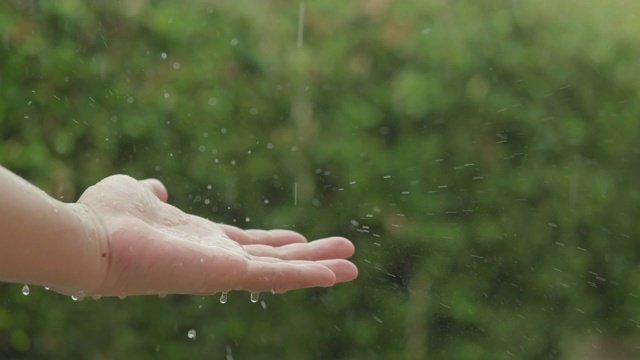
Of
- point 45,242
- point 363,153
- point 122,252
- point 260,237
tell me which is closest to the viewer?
point 45,242

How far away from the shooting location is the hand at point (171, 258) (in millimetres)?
1731

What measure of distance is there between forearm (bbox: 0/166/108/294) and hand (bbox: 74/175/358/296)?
0.04 metres

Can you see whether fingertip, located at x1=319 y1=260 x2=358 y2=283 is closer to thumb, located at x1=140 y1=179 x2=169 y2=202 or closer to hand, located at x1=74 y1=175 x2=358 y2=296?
hand, located at x1=74 y1=175 x2=358 y2=296

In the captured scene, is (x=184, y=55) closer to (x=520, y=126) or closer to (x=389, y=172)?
(x=389, y=172)

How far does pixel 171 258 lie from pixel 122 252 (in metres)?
0.09

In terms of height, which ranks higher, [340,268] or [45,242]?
[45,242]

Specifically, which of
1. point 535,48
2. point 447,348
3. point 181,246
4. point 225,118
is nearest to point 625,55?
point 535,48

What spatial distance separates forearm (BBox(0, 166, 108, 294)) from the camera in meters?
1.54

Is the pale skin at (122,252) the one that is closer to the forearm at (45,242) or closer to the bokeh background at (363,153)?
the forearm at (45,242)

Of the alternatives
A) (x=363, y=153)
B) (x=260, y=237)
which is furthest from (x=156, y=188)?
(x=363, y=153)

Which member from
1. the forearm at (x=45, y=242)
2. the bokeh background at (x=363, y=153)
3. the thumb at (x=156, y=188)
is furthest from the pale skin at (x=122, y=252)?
the bokeh background at (x=363, y=153)

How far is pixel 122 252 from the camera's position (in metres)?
1.71

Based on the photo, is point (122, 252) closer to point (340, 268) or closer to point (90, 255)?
point (90, 255)

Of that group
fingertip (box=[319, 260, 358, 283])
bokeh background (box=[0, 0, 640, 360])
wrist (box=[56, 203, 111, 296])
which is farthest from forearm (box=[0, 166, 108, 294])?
bokeh background (box=[0, 0, 640, 360])
